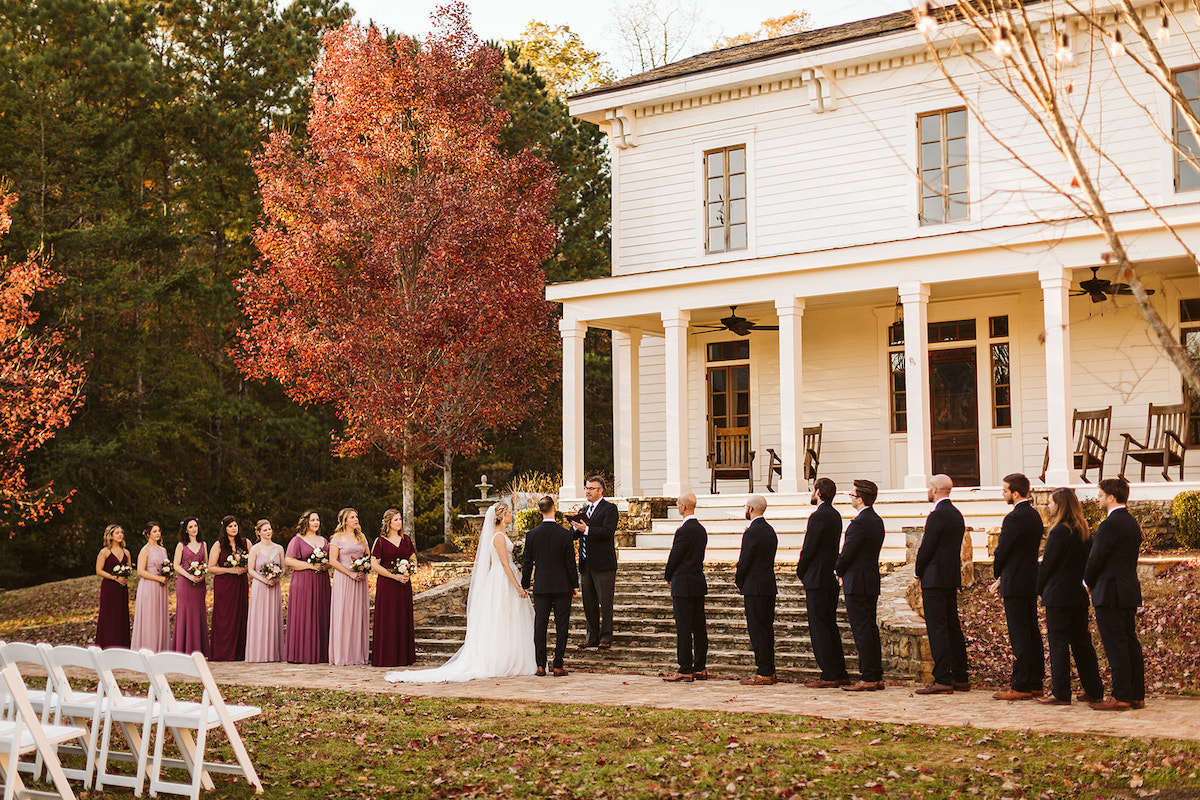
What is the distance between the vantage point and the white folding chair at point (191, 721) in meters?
6.73

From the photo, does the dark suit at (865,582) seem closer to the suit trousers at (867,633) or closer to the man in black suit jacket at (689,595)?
the suit trousers at (867,633)

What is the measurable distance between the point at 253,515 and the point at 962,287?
1976cm

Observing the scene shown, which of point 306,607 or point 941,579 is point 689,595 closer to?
point 941,579

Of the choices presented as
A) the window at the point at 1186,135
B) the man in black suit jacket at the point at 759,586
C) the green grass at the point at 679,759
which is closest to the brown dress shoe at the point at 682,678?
the man in black suit jacket at the point at 759,586

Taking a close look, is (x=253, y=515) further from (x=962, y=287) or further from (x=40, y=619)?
(x=962, y=287)

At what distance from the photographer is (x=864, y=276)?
55.2ft

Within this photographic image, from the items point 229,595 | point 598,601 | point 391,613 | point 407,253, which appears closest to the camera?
point 598,601

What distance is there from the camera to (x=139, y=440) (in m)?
26.2

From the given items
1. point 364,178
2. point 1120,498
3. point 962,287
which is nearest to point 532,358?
point 364,178

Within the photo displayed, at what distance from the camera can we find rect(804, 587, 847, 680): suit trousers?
422 inches

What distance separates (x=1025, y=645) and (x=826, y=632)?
177 cm

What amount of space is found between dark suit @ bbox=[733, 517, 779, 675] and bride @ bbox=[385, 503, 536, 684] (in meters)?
2.69

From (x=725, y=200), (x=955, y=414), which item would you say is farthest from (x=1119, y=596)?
(x=725, y=200)

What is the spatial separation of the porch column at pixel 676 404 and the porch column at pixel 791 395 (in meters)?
1.71
